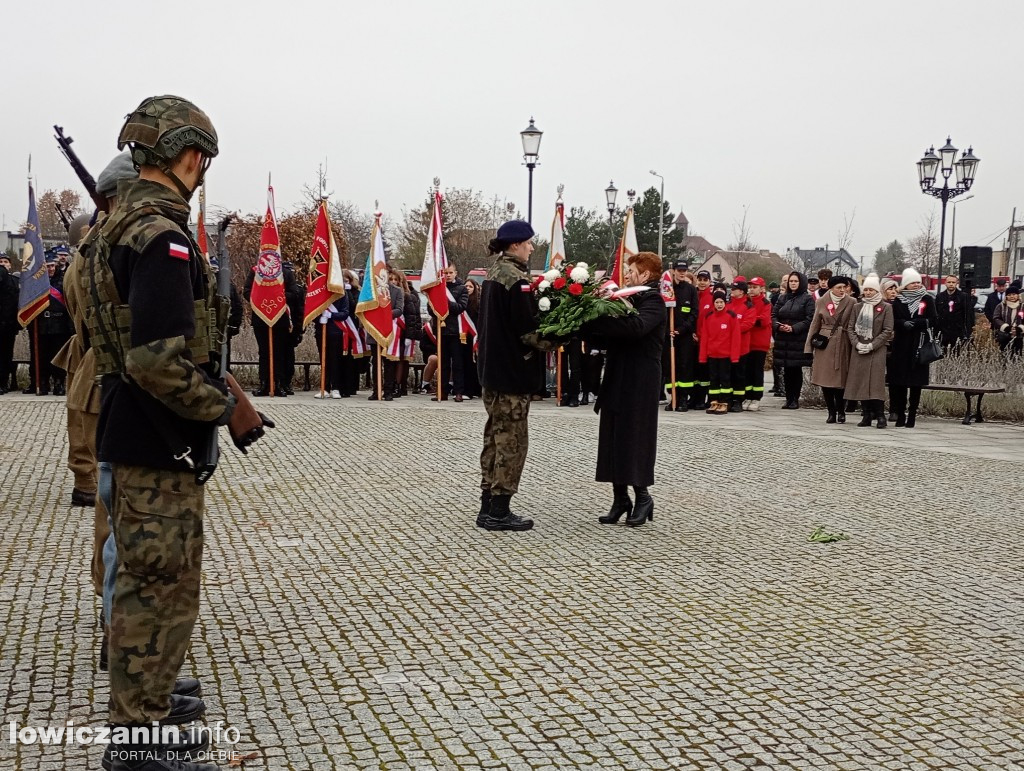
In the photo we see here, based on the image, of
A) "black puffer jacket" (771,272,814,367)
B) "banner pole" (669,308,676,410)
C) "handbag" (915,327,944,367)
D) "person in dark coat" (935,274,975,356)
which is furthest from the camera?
"person in dark coat" (935,274,975,356)

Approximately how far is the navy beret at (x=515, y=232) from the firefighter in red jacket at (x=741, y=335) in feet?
29.5

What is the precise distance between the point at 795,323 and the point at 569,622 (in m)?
12.3

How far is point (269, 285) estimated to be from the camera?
17688 mm

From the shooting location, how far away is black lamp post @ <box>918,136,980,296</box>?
2292 cm

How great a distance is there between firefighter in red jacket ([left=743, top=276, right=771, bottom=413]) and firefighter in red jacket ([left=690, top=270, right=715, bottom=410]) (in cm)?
62

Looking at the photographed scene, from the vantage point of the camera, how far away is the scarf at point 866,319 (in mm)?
14641

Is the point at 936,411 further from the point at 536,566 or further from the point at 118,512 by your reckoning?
the point at 118,512

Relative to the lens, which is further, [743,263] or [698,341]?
[743,263]

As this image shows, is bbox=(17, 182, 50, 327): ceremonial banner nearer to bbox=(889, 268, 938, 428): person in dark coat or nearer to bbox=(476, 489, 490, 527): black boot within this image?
bbox=(476, 489, 490, 527): black boot

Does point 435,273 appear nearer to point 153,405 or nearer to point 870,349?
point 870,349

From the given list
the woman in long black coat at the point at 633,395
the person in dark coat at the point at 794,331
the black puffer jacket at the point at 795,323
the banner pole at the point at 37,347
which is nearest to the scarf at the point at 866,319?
the black puffer jacket at the point at 795,323

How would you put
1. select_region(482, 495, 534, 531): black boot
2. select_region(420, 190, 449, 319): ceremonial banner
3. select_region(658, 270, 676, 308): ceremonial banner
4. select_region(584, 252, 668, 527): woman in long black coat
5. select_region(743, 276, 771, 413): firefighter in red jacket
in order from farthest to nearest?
select_region(420, 190, 449, 319): ceremonial banner, select_region(743, 276, 771, 413): firefighter in red jacket, select_region(658, 270, 676, 308): ceremonial banner, select_region(584, 252, 668, 527): woman in long black coat, select_region(482, 495, 534, 531): black boot

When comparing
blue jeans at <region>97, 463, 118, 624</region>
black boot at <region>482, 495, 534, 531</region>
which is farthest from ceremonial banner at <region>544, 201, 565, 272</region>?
blue jeans at <region>97, 463, 118, 624</region>

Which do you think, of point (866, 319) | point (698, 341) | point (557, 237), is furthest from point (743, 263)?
point (866, 319)
